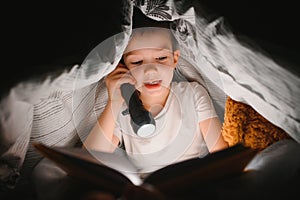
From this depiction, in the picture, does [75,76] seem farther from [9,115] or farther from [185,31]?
[185,31]

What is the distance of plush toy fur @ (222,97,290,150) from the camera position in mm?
935

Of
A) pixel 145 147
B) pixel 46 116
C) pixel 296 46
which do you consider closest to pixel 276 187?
pixel 296 46

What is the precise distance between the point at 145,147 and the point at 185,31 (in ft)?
1.03

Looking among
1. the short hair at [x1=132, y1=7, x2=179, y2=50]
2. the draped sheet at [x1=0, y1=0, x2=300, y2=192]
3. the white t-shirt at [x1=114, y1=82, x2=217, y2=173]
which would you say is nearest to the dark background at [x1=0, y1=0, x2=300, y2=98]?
the draped sheet at [x1=0, y1=0, x2=300, y2=192]

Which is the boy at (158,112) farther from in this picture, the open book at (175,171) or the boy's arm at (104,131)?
the open book at (175,171)

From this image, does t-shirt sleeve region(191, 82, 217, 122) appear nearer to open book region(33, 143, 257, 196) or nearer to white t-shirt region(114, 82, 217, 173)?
white t-shirt region(114, 82, 217, 173)

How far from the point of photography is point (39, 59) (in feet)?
3.00

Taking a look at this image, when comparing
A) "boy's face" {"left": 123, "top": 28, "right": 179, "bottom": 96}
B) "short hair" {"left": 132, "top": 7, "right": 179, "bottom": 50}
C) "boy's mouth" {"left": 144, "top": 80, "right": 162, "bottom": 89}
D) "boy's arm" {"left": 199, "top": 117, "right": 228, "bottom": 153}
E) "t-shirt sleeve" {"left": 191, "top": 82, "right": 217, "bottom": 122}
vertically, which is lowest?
"boy's arm" {"left": 199, "top": 117, "right": 228, "bottom": 153}

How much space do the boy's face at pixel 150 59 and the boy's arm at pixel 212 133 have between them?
0.15 m

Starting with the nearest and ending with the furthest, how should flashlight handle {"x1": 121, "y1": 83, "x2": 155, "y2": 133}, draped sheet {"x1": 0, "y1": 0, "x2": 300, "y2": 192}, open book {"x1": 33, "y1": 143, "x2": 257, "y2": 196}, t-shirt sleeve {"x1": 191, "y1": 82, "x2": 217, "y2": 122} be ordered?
1. open book {"x1": 33, "y1": 143, "x2": 257, "y2": 196}
2. draped sheet {"x1": 0, "y1": 0, "x2": 300, "y2": 192}
3. flashlight handle {"x1": 121, "y1": 83, "x2": 155, "y2": 133}
4. t-shirt sleeve {"x1": 191, "y1": 82, "x2": 217, "y2": 122}

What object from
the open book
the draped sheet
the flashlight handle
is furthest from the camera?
the flashlight handle

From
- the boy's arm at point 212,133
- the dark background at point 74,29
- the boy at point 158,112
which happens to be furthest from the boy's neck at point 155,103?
the dark background at point 74,29

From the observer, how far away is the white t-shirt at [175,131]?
1077mm

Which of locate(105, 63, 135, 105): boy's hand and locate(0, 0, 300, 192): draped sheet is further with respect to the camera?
locate(105, 63, 135, 105): boy's hand
